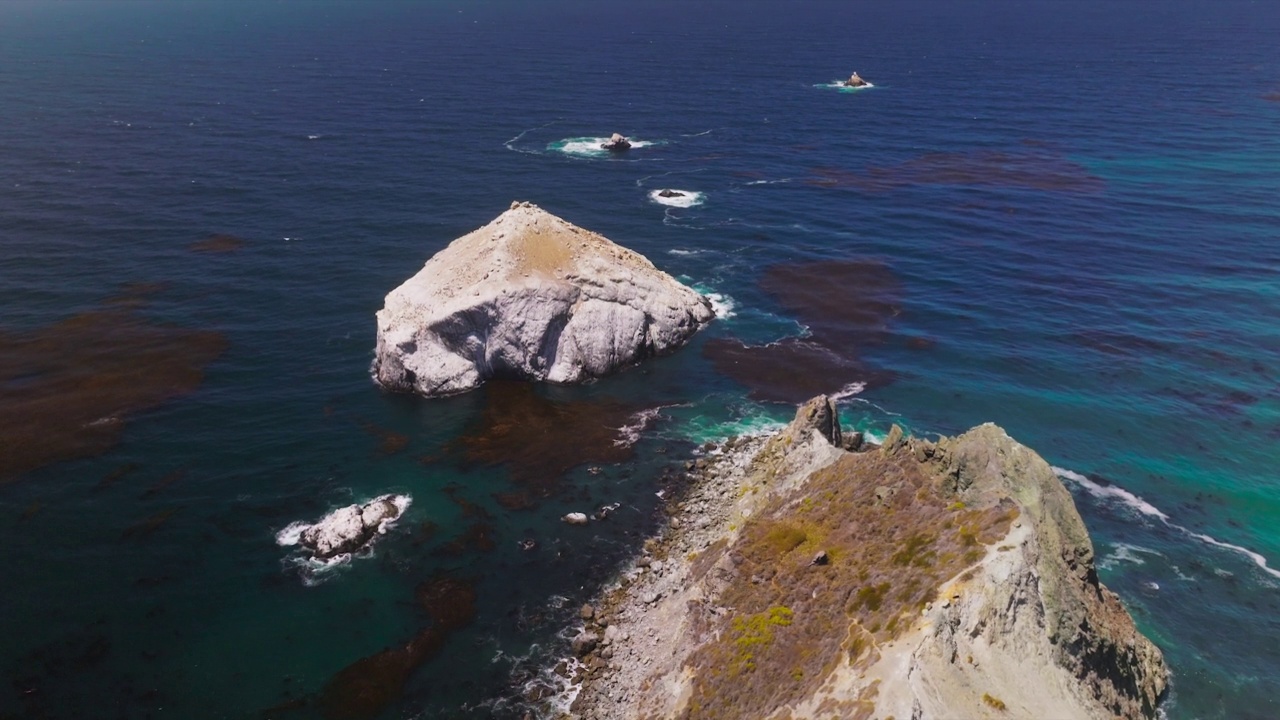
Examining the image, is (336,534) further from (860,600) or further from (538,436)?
(860,600)

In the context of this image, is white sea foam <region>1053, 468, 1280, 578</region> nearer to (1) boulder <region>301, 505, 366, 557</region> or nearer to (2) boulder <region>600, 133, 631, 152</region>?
(1) boulder <region>301, 505, 366, 557</region>

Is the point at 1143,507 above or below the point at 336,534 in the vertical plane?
above

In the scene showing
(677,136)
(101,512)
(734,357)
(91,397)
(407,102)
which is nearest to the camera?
(101,512)

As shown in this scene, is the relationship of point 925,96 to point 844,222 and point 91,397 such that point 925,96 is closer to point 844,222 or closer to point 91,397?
point 844,222

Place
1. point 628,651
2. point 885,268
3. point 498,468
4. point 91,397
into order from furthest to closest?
point 885,268, point 91,397, point 498,468, point 628,651

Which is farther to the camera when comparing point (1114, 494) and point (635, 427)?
point (635, 427)

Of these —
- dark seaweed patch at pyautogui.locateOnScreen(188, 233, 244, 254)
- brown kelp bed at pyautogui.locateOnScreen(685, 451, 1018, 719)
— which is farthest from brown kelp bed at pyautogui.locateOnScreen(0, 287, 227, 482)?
brown kelp bed at pyautogui.locateOnScreen(685, 451, 1018, 719)

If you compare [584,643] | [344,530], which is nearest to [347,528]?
[344,530]

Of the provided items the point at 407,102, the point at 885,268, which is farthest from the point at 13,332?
the point at 407,102
